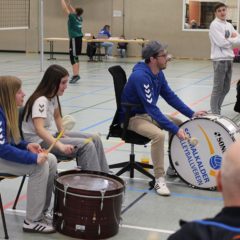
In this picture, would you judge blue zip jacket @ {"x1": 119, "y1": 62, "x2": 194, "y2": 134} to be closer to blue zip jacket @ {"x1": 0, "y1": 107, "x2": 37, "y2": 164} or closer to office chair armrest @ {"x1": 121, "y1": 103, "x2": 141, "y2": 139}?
office chair armrest @ {"x1": 121, "y1": 103, "x2": 141, "y2": 139}

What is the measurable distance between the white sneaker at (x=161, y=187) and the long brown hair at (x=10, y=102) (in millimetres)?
1496

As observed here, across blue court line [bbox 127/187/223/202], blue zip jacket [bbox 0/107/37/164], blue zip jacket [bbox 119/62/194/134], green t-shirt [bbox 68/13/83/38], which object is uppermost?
green t-shirt [bbox 68/13/83/38]

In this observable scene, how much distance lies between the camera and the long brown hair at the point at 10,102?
386cm

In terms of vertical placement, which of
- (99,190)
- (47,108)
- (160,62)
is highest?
(160,62)

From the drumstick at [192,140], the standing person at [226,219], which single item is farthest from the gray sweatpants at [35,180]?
the standing person at [226,219]

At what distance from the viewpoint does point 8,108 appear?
3.87 metres

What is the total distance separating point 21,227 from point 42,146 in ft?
2.26

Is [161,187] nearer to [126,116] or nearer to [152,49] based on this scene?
[126,116]

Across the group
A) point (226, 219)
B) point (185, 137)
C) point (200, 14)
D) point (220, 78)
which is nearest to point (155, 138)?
point (185, 137)

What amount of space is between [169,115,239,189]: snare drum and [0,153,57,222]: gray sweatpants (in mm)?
1438

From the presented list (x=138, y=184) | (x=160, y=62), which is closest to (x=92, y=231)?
(x=138, y=184)

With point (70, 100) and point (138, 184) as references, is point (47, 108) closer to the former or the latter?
point (138, 184)

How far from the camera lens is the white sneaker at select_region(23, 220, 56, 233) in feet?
12.7

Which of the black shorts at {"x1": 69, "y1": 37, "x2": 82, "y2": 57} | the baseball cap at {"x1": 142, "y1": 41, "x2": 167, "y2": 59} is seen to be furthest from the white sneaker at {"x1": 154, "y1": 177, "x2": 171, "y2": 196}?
the black shorts at {"x1": 69, "y1": 37, "x2": 82, "y2": 57}
